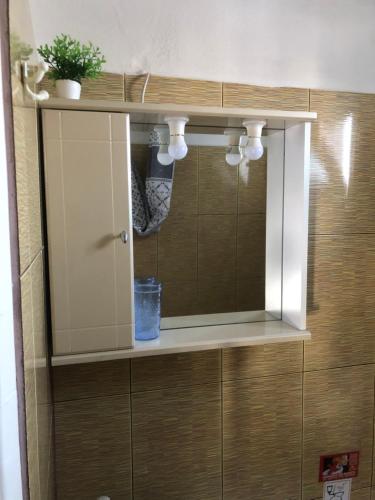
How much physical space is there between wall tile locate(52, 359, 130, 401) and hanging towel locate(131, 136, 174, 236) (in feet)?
1.25

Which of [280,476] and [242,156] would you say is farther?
[280,476]

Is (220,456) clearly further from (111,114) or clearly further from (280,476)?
(111,114)

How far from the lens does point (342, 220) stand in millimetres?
1220

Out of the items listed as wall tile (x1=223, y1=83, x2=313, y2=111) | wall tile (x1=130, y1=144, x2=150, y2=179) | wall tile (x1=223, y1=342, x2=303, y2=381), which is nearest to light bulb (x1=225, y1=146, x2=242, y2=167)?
wall tile (x1=223, y1=83, x2=313, y2=111)

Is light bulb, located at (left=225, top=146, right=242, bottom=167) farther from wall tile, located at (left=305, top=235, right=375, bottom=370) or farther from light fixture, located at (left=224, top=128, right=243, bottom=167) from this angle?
wall tile, located at (left=305, top=235, right=375, bottom=370)

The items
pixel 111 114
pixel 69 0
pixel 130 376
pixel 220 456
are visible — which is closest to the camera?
pixel 111 114

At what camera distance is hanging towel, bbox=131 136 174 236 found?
1.05 m

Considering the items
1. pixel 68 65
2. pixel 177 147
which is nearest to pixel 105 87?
pixel 68 65

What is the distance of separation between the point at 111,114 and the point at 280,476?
120 centimetres

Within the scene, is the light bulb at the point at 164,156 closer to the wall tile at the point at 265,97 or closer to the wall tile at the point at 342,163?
the wall tile at the point at 265,97

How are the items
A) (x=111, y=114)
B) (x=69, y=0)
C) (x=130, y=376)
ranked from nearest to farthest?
(x=111, y=114), (x=69, y=0), (x=130, y=376)

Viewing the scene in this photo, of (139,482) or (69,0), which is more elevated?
(69,0)

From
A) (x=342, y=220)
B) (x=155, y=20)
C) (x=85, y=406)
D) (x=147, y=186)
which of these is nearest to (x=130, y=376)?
(x=85, y=406)

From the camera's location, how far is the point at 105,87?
39.9 inches
